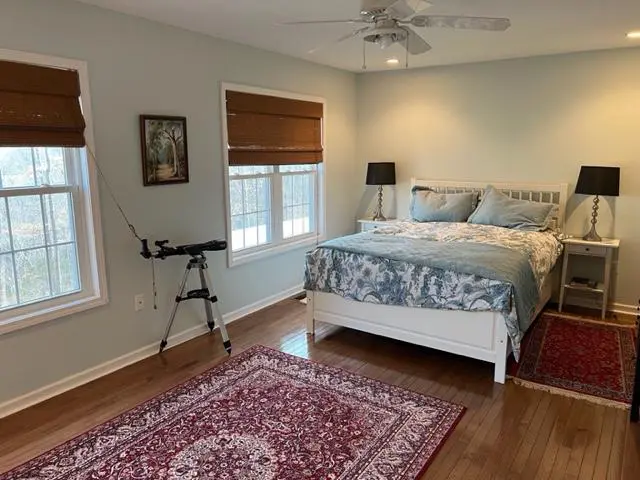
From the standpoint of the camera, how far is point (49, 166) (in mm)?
2971

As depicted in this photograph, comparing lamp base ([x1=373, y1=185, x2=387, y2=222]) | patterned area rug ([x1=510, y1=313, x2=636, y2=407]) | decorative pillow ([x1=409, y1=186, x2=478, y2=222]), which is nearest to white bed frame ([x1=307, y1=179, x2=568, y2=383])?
patterned area rug ([x1=510, y1=313, x2=636, y2=407])

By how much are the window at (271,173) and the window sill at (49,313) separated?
4.39ft

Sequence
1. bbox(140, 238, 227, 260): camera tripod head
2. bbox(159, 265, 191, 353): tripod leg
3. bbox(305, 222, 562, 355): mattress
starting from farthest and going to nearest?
bbox(159, 265, 191, 353): tripod leg, bbox(140, 238, 227, 260): camera tripod head, bbox(305, 222, 562, 355): mattress

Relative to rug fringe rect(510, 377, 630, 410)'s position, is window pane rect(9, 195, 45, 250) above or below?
above

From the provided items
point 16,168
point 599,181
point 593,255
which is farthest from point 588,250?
point 16,168

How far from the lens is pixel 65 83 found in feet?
9.49

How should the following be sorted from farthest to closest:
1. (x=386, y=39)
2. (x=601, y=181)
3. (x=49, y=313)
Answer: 1. (x=601, y=181)
2. (x=49, y=313)
3. (x=386, y=39)

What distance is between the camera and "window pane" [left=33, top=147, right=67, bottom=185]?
9.57 feet

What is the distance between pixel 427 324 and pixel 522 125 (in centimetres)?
266

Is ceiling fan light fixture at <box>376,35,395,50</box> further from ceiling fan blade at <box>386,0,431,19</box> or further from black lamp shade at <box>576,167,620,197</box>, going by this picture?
black lamp shade at <box>576,167,620,197</box>

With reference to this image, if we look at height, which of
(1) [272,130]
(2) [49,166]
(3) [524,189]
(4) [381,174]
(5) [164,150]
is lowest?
(3) [524,189]

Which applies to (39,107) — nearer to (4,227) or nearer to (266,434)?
(4,227)

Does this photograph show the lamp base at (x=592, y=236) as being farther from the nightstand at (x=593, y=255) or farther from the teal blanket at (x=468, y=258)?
the teal blanket at (x=468, y=258)

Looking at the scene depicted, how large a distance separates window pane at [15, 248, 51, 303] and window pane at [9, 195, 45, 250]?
0.06m
